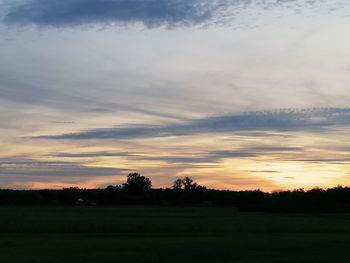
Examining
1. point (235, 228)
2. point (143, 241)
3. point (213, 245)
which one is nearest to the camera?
point (213, 245)

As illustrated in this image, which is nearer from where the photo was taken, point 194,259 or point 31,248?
point 194,259

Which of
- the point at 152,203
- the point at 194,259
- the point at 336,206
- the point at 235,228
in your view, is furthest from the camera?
the point at 152,203

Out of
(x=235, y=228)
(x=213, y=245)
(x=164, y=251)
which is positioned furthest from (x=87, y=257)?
(x=235, y=228)

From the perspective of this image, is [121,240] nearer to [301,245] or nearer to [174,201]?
[301,245]

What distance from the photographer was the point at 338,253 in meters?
35.9

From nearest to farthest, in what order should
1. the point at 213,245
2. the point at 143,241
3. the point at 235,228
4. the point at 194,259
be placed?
the point at 194,259, the point at 213,245, the point at 143,241, the point at 235,228

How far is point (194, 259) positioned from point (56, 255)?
6620mm

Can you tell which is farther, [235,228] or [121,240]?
[235,228]

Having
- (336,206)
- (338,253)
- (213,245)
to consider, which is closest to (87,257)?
(213,245)

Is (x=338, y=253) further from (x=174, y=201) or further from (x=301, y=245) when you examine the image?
(x=174, y=201)

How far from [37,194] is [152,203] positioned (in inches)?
1224

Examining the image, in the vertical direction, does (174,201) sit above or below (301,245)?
above

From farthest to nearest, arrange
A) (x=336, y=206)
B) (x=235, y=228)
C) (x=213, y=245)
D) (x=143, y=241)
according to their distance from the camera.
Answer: (x=336, y=206) → (x=235, y=228) → (x=143, y=241) → (x=213, y=245)

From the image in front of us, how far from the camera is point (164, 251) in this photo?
1426 inches
